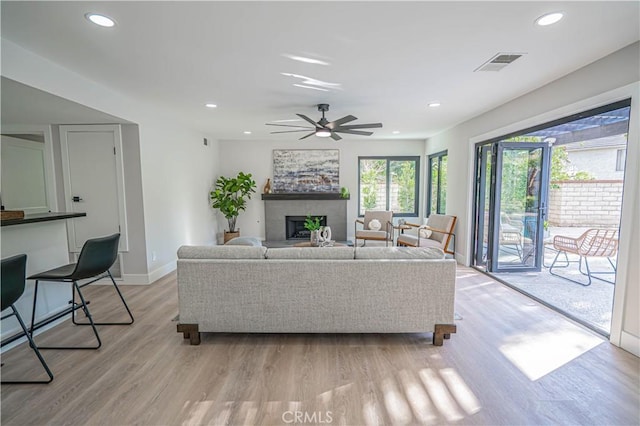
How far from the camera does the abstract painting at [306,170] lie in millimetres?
6691

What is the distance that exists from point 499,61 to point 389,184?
175 inches

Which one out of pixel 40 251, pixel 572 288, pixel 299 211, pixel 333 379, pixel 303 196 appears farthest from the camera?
pixel 299 211

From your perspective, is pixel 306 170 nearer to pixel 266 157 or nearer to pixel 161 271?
pixel 266 157

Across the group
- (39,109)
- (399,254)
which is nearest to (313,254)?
(399,254)

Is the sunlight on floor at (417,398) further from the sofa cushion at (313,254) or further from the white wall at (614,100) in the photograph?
the white wall at (614,100)

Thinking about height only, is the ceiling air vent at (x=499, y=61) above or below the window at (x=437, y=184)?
above

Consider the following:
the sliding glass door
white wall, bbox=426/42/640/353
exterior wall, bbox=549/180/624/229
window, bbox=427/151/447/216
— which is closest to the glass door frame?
the sliding glass door

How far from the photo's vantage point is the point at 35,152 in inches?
165

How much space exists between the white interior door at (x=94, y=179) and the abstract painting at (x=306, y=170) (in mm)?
3388

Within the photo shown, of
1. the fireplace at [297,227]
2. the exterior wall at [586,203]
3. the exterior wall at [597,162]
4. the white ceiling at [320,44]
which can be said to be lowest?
the fireplace at [297,227]

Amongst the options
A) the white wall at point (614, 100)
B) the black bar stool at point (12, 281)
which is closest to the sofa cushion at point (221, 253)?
the black bar stool at point (12, 281)

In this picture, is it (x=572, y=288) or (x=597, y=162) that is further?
(x=597, y=162)

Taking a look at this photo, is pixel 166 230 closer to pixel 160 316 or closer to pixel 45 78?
pixel 160 316

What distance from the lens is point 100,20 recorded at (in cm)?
186
